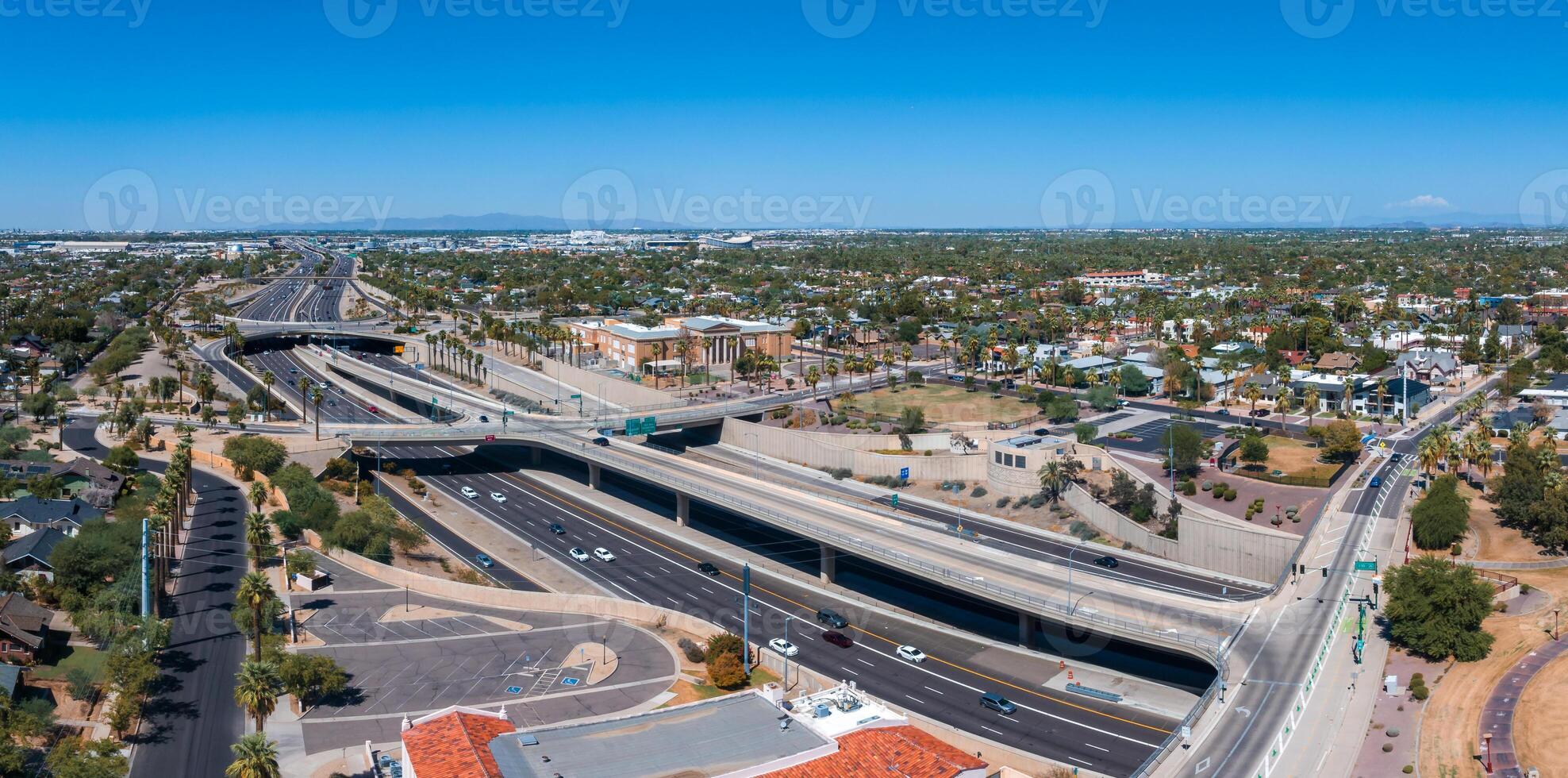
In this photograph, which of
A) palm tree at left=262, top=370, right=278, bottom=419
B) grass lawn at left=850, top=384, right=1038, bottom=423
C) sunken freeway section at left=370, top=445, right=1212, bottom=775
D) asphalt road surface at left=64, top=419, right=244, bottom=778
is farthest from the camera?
palm tree at left=262, top=370, right=278, bottom=419

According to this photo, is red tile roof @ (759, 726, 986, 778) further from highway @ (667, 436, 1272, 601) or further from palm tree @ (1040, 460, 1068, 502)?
palm tree @ (1040, 460, 1068, 502)

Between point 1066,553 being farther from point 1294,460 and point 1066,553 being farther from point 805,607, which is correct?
point 1294,460

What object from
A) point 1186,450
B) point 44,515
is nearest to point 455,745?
point 44,515

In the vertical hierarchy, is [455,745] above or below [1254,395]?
below

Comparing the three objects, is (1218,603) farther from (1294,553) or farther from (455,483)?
(455,483)

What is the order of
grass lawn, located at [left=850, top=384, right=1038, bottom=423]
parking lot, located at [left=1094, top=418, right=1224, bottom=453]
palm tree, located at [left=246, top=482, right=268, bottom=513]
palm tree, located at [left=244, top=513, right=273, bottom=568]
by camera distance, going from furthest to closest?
1. grass lawn, located at [left=850, top=384, right=1038, bottom=423]
2. parking lot, located at [left=1094, top=418, right=1224, bottom=453]
3. palm tree, located at [left=246, top=482, right=268, bottom=513]
4. palm tree, located at [left=244, top=513, right=273, bottom=568]

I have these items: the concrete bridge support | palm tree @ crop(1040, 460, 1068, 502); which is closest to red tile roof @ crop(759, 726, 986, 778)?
the concrete bridge support
